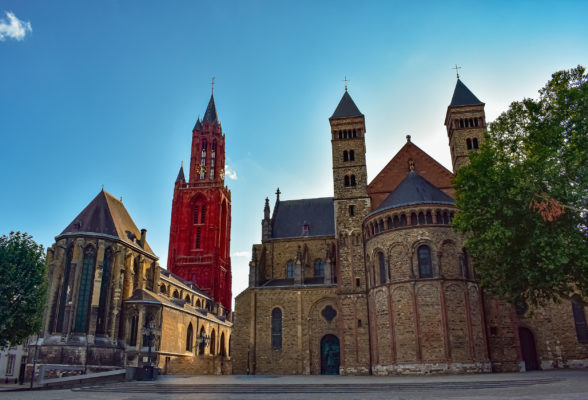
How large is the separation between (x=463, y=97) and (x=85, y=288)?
3637cm

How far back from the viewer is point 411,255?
3123cm

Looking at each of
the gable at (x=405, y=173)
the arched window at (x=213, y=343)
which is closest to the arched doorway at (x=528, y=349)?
the gable at (x=405, y=173)

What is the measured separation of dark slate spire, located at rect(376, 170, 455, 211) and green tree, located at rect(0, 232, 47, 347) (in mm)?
23182

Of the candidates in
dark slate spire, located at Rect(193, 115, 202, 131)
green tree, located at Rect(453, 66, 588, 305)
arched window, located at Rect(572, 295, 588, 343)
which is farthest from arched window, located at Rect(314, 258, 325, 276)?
dark slate spire, located at Rect(193, 115, 202, 131)

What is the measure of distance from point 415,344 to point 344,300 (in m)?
7.30

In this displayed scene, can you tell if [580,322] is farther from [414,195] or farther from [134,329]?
[134,329]

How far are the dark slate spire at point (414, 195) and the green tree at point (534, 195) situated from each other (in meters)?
8.64

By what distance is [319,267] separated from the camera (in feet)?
142

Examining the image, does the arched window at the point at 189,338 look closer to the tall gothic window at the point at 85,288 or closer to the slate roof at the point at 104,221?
the slate roof at the point at 104,221

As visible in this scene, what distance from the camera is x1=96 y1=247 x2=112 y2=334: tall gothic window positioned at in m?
37.0

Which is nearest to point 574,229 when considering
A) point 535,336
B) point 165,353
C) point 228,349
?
point 535,336

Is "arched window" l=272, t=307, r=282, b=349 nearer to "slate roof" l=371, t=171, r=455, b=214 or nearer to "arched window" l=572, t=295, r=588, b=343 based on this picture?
"slate roof" l=371, t=171, r=455, b=214

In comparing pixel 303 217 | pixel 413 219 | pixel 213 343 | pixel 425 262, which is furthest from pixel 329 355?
pixel 213 343

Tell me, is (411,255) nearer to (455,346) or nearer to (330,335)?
(455,346)
